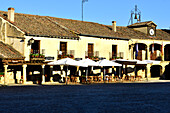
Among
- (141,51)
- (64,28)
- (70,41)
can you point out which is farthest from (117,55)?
(64,28)

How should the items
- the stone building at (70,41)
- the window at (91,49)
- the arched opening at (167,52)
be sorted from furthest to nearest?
1. the arched opening at (167,52)
2. the window at (91,49)
3. the stone building at (70,41)

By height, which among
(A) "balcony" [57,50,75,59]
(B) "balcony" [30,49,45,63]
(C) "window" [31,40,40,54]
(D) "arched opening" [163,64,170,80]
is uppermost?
(C) "window" [31,40,40,54]

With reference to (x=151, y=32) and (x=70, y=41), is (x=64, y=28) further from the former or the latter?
(x=151, y=32)

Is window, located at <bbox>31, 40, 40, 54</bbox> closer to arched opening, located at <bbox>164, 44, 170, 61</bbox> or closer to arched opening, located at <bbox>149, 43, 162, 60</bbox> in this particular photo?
arched opening, located at <bbox>149, 43, 162, 60</bbox>

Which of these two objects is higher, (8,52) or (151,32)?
(151,32)

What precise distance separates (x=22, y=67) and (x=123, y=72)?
12.9 m

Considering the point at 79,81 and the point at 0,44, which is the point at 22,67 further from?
the point at 79,81

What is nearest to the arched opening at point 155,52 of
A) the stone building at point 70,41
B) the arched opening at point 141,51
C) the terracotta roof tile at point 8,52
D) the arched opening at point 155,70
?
the stone building at point 70,41

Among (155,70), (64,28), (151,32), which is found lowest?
(155,70)

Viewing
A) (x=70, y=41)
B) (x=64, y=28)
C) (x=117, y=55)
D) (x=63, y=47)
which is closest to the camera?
(x=63, y=47)

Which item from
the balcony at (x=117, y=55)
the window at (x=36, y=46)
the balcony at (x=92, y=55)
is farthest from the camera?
the balcony at (x=117, y=55)

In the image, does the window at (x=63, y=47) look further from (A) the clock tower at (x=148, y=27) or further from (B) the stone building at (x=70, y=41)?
(A) the clock tower at (x=148, y=27)

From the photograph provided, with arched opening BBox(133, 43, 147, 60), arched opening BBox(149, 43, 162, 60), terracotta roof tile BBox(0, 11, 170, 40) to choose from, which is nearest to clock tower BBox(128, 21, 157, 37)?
terracotta roof tile BBox(0, 11, 170, 40)

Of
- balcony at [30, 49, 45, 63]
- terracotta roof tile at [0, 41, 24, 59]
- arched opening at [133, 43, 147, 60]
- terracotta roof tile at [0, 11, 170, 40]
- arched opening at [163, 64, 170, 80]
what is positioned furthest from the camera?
arched opening at [163, 64, 170, 80]
